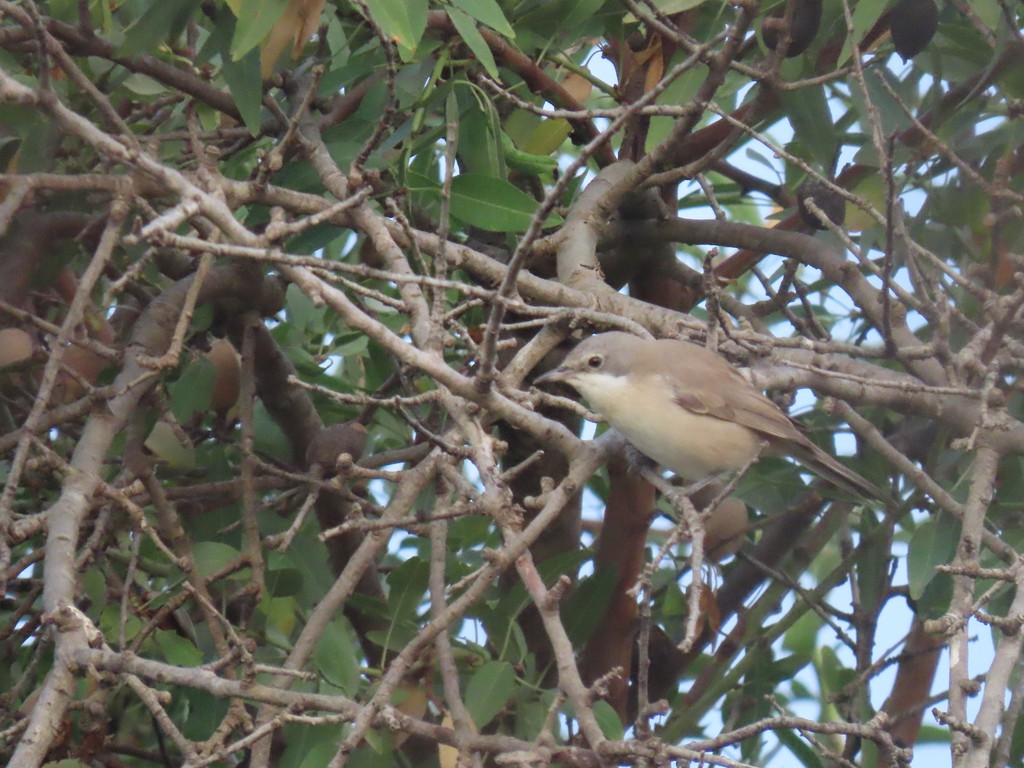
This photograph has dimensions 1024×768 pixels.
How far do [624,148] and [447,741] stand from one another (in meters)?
2.56

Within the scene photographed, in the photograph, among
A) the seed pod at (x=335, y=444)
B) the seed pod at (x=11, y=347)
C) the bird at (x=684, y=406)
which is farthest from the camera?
the bird at (x=684, y=406)

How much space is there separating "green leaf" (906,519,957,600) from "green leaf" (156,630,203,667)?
2074mm

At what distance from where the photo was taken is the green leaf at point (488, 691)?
3156mm

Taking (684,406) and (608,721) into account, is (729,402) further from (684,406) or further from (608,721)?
(608,721)

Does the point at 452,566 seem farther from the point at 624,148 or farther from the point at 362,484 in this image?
the point at 624,148

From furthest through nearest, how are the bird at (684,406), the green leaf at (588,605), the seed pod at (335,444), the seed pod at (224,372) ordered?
1. the seed pod at (224,372)
2. the green leaf at (588,605)
3. the bird at (684,406)
4. the seed pod at (335,444)

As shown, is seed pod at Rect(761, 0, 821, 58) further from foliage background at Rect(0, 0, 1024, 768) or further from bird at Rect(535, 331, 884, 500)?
bird at Rect(535, 331, 884, 500)

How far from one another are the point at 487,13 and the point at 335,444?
1418 mm

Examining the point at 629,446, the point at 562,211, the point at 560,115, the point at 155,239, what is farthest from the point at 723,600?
the point at 155,239

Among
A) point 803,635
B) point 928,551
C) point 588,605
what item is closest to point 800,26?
point 928,551

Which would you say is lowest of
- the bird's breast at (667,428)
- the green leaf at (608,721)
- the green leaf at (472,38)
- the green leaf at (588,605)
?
the green leaf at (608,721)

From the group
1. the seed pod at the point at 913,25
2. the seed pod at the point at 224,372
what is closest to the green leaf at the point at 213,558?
the seed pod at the point at 224,372

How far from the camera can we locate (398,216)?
287 cm

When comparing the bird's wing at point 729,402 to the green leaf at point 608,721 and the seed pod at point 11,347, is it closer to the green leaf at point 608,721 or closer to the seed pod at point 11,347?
the green leaf at point 608,721
